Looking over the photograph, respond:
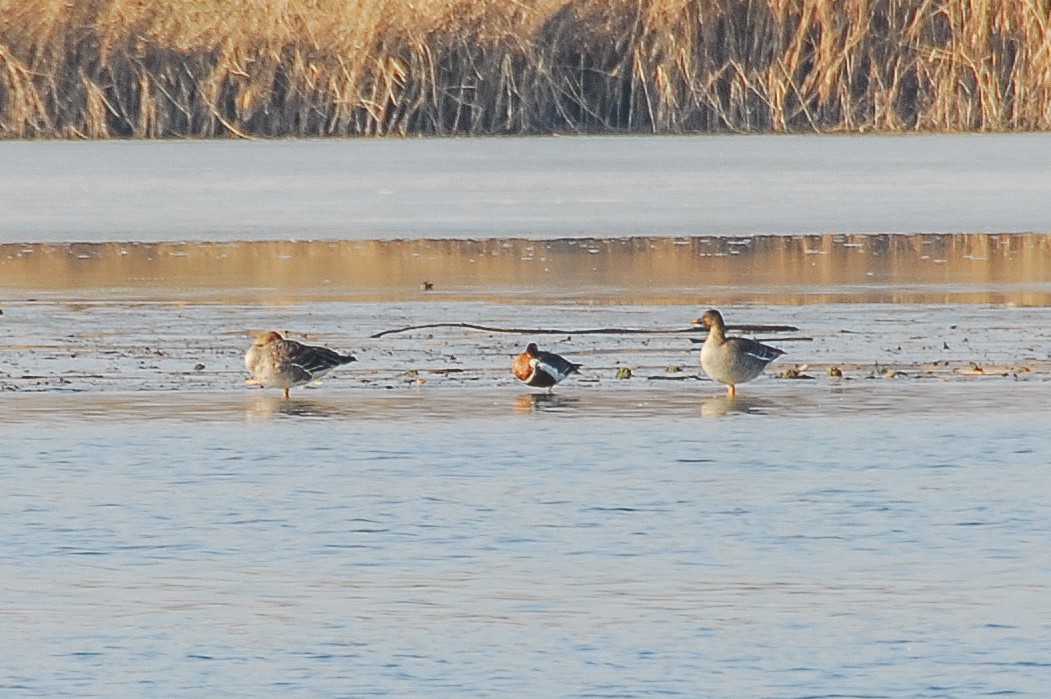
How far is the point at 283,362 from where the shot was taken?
34.3 ft

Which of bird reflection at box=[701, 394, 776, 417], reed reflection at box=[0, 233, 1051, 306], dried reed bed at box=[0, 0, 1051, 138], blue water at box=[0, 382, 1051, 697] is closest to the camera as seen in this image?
blue water at box=[0, 382, 1051, 697]

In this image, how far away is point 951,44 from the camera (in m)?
29.8

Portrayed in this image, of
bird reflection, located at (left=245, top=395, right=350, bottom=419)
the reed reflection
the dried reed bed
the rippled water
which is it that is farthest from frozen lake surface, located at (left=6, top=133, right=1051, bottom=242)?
bird reflection, located at (left=245, top=395, right=350, bottom=419)

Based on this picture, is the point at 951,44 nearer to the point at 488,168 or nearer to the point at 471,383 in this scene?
the point at 488,168

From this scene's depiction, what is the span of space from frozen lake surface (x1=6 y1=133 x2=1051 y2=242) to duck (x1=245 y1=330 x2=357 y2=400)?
29.3ft

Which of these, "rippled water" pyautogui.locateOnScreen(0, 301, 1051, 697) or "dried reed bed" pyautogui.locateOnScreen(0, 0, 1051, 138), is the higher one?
"dried reed bed" pyautogui.locateOnScreen(0, 0, 1051, 138)

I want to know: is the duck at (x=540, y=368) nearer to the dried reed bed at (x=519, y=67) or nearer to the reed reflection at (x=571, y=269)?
the reed reflection at (x=571, y=269)

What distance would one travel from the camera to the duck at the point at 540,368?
34.4 ft

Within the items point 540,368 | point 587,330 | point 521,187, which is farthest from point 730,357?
point 521,187

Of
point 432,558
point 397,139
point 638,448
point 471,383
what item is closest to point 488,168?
point 397,139

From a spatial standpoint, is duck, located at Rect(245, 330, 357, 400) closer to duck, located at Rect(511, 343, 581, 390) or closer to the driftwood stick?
duck, located at Rect(511, 343, 581, 390)

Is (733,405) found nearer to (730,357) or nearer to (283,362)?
(730,357)

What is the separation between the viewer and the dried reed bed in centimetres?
2975

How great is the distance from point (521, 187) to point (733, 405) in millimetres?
13906
